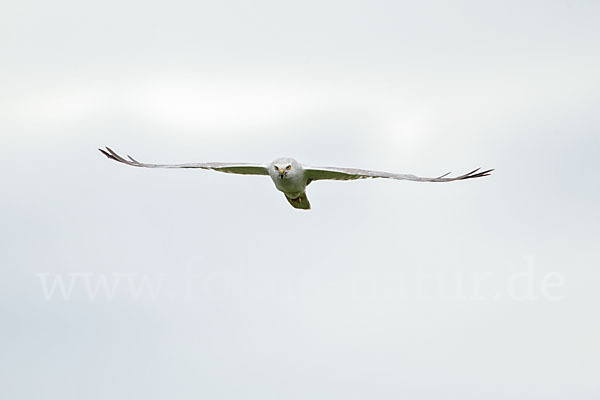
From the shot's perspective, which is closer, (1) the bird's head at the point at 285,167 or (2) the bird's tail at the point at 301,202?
(1) the bird's head at the point at 285,167

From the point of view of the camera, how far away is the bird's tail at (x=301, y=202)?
5578 centimetres

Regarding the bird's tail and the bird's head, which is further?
the bird's tail

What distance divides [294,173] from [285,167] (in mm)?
360

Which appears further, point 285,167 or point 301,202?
point 301,202

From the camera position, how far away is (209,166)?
55.8 m

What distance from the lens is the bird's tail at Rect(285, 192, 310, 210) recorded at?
55.8m

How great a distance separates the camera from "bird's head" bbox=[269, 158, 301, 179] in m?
53.2

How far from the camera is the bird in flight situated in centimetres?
5319

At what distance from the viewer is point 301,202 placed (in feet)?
185

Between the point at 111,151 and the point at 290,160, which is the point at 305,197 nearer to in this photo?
the point at 290,160

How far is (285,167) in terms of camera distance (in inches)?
2095

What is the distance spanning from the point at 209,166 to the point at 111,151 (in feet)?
11.8

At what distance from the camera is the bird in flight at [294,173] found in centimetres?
5319

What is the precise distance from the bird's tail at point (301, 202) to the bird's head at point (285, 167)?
7.15ft
